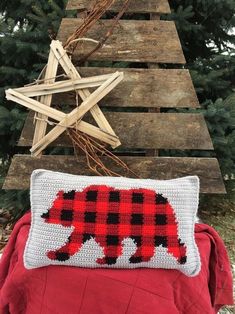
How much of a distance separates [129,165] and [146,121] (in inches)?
8.4

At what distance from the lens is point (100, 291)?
53.7 inches

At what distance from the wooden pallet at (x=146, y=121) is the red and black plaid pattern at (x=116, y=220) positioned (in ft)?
1.64

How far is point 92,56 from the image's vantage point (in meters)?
1.96

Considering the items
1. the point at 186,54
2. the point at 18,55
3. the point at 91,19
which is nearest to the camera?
the point at 91,19

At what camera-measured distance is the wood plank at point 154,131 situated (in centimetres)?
193

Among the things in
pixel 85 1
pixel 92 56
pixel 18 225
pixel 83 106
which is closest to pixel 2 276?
pixel 18 225

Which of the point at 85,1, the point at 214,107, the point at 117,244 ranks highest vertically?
the point at 85,1

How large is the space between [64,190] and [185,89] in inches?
32.3

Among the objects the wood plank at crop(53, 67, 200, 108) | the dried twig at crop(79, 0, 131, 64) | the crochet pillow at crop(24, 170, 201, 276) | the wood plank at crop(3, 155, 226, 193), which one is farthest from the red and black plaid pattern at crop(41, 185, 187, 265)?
the dried twig at crop(79, 0, 131, 64)

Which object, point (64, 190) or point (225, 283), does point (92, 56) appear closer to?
point (64, 190)

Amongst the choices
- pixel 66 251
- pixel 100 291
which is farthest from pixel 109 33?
pixel 100 291

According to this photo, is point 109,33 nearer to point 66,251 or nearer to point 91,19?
point 91,19

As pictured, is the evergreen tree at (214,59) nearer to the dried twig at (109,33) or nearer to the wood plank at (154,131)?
the wood plank at (154,131)

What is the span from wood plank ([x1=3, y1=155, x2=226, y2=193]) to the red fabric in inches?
19.1
